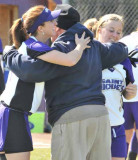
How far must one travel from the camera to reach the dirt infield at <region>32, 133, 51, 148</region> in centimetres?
797

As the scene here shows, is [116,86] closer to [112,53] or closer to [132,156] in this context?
[112,53]

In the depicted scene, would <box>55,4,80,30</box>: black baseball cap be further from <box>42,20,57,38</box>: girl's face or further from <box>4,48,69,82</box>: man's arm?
<box>4,48,69,82</box>: man's arm

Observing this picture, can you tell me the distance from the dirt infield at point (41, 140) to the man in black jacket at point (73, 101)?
166 inches

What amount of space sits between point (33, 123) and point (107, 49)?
564 centimetres

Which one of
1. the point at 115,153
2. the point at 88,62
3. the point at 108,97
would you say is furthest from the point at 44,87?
the point at 115,153

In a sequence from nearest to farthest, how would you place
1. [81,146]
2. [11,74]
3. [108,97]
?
[81,146]
[11,74]
[108,97]

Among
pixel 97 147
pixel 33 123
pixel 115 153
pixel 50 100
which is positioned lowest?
pixel 33 123

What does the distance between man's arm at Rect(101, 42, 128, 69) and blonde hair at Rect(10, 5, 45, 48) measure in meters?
0.56

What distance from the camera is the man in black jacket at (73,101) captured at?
362 centimetres

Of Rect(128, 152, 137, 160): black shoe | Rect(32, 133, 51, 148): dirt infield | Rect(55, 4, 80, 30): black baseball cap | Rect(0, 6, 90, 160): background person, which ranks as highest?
Rect(55, 4, 80, 30): black baseball cap

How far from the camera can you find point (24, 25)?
12.9ft

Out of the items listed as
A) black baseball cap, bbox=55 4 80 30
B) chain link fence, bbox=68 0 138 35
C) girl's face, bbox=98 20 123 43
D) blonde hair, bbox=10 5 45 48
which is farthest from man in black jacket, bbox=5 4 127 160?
chain link fence, bbox=68 0 138 35

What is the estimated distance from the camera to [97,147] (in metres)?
3.75

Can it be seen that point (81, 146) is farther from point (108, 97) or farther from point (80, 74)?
point (108, 97)
